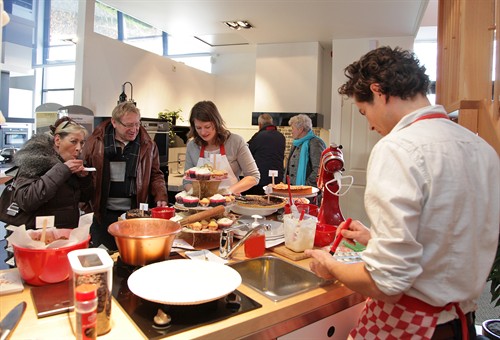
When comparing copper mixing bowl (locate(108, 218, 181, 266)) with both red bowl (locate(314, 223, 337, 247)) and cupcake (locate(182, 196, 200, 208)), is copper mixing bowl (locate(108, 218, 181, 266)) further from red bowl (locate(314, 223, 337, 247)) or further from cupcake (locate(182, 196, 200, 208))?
red bowl (locate(314, 223, 337, 247))

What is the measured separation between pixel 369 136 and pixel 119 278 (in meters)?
5.25

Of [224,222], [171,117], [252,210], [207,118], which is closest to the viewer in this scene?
[224,222]

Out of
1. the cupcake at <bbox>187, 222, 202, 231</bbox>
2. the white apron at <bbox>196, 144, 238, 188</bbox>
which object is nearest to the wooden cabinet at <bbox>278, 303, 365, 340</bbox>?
the cupcake at <bbox>187, 222, 202, 231</bbox>

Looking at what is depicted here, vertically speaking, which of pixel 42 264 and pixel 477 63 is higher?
pixel 477 63

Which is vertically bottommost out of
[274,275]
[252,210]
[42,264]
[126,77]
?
[274,275]

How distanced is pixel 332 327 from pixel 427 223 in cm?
64

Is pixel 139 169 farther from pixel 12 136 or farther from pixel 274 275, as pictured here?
pixel 12 136

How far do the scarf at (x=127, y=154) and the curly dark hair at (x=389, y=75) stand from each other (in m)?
1.93

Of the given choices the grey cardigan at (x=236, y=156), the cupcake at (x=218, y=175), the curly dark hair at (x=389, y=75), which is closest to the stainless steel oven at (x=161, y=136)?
the grey cardigan at (x=236, y=156)

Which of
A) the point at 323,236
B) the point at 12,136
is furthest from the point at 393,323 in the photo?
the point at 12,136

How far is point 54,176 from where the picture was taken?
7.49 ft

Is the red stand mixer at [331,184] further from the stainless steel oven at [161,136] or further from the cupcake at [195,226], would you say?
the stainless steel oven at [161,136]

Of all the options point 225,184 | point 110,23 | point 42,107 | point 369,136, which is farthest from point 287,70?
point 225,184

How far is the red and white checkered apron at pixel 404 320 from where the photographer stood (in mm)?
1062
